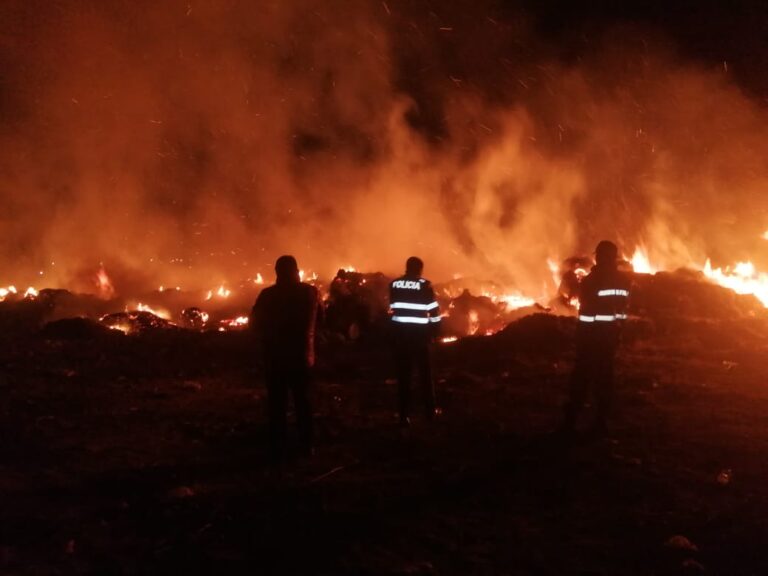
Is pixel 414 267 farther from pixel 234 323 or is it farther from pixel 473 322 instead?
pixel 234 323

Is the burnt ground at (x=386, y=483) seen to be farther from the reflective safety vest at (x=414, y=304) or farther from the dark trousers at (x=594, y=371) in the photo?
the reflective safety vest at (x=414, y=304)

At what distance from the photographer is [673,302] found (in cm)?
1586

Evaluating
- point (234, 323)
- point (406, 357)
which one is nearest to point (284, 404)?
point (406, 357)

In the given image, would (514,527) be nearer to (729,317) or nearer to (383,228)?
(729,317)

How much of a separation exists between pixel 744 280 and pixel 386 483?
1573 centimetres

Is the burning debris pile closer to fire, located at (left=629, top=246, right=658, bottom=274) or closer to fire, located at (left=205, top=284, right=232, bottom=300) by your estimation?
fire, located at (left=629, top=246, right=658, bottom=274)

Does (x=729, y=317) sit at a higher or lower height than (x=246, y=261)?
lower

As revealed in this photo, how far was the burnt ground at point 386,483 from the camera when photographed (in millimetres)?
4020

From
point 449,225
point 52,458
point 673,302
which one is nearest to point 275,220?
point 449,225

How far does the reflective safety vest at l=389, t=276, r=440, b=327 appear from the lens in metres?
6.98

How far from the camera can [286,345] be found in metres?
5.82

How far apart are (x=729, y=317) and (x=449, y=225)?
11.6 meters

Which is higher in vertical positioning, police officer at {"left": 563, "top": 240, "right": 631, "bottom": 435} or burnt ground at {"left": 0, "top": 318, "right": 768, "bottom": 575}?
police officer at {"left": 563, "top": 240, "right": 631, "bottom": 435}

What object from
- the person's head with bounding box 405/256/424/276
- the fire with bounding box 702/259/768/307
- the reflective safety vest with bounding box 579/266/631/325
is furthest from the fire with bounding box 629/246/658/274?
the person's head with bounding box 405/256/424/276
